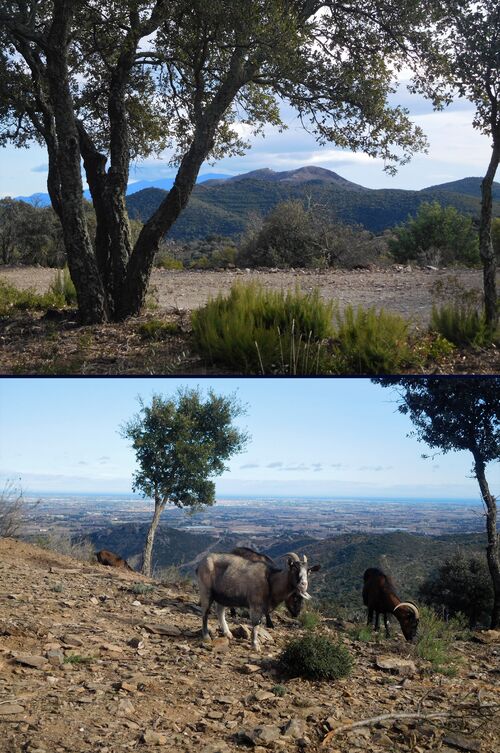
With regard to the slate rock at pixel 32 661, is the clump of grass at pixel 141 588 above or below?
below

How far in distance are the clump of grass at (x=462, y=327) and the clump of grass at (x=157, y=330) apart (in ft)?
12.3

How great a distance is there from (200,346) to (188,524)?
4.68 metres

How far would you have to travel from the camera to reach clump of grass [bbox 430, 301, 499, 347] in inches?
426

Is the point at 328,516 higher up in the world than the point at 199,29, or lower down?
lower down

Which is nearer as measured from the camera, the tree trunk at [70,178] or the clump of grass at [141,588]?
the clump of grass at [141,588]

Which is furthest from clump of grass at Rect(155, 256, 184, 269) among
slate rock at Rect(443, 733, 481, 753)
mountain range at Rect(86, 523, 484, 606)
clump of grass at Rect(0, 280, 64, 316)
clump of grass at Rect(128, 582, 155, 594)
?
slate rock at Rect(443, 733, 481, 753)

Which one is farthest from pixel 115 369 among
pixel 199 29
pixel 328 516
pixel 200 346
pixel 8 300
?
pixel 199 29

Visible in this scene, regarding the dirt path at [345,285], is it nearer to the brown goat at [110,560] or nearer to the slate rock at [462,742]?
the brown goat at [110,560]

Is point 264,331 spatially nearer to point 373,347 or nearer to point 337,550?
point 373,347

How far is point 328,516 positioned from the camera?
12594mm

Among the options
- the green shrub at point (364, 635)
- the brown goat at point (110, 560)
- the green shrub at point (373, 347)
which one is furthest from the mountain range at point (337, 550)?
the green shrub at point (373, 347)

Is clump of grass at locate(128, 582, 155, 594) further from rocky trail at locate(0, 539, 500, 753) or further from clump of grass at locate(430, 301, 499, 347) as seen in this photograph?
clump of grass at locate(430, 301, 499, 347)

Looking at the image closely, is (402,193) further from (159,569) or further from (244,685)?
(244,685)

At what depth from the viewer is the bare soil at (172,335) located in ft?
34.2
